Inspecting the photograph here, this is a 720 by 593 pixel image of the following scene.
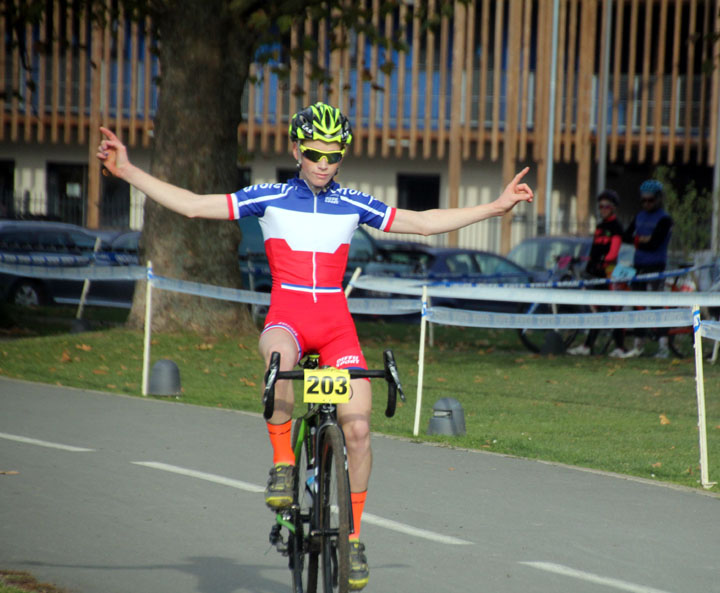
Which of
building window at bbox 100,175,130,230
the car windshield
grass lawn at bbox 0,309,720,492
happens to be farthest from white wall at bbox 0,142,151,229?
grass lawn at bbox 0,309,720,492

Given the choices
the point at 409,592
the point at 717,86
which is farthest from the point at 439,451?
the point at 717,86

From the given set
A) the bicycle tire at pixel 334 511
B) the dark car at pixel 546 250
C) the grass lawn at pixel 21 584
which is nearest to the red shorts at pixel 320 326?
the bicycle tire at pixel 334 511

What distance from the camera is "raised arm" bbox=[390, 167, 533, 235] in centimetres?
559

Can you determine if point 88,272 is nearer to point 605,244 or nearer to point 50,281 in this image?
point 605,244

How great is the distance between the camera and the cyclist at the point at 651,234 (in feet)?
50.6

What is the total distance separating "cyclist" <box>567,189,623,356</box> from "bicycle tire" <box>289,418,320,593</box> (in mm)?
11045

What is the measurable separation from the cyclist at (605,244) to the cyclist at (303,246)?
10768mm

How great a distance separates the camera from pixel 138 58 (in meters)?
37.9

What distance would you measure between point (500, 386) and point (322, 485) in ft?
29.1

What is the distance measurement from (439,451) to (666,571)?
11.3 ft

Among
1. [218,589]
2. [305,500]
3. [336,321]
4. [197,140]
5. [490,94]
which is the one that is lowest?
[218,589]

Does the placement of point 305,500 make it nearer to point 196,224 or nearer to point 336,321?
point 336,321

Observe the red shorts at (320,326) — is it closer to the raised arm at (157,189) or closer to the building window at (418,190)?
the raised arm at (157,189)

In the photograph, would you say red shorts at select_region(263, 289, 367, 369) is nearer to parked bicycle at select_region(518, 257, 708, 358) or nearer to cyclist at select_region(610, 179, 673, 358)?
cyclist at select_region(610, 179, 673, 358)
